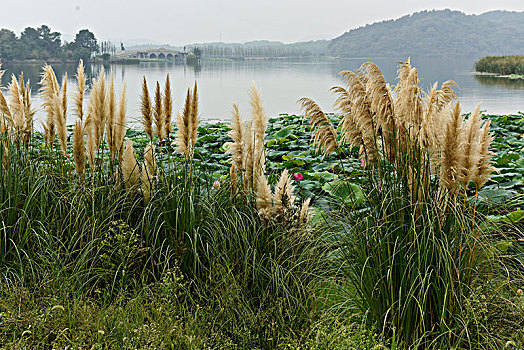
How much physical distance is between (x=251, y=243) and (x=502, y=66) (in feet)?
87.6

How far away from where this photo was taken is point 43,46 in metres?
26.9

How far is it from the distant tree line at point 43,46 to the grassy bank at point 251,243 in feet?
76.8

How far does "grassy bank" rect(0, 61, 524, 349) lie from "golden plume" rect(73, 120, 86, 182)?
0.06 ft

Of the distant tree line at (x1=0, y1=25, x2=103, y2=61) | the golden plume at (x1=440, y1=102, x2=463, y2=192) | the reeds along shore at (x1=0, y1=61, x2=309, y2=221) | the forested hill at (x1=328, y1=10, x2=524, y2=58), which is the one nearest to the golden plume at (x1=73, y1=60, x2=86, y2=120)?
the reeds along shore at (x1=0, y1=61, x2=309, y2=221)

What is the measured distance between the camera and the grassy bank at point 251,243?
2.12 meters

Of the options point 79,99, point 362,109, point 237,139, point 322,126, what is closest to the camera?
point 362,109

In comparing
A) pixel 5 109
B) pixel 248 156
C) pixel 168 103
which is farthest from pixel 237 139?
pixel 5 109

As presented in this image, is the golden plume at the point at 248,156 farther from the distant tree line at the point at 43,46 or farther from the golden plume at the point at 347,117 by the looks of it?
the distant tree line at the point at 43,46

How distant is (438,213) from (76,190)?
2.13 meters

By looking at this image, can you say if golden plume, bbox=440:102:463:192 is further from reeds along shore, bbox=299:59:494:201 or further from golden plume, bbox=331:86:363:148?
golden plume, bbox=331:86:363:148

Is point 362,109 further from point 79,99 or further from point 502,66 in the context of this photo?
point 502,66

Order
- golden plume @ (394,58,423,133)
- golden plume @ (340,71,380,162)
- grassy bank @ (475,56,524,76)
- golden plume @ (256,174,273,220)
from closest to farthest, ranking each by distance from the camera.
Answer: golden plume @ (394,58,423,133), golden plume @ (340,71,380,162), golden plume @ (256,174,273,220), grassy bank @ (475,56,524,76)

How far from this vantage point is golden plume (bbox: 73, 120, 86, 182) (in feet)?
9.70

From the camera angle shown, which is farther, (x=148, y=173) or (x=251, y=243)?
(x=148, y=173)
